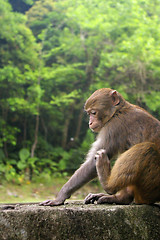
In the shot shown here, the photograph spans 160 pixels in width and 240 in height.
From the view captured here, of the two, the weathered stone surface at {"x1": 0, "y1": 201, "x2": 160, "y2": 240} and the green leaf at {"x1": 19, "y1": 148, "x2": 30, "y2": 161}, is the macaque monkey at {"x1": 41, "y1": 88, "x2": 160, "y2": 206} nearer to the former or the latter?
the weathered stone surface at {"x1": 0, "y1": 201, "x2": 160, "y2": 240}

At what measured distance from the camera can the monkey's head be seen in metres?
2.61

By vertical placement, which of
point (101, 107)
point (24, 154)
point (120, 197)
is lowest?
point (24, 154)

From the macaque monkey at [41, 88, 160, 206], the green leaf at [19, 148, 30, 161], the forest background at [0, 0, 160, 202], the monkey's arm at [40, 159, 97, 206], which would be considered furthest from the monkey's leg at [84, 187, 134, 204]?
the green leaf at [19, 148, 30, 161]

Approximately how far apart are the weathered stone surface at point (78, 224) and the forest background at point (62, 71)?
5730 millimetres

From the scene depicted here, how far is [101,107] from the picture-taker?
261cm

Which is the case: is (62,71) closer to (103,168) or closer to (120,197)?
(103,168)

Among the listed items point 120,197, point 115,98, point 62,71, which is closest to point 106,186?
point 120,197

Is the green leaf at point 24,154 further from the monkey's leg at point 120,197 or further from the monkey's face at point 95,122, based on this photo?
the monkey's leg at point 120,197

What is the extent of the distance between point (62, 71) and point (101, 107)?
7533 mm

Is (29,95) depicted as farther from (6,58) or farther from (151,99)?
(151,99)

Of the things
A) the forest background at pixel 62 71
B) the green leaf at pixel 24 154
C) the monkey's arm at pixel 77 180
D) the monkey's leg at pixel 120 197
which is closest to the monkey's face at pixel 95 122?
the monkey's arm at pixel 77 180

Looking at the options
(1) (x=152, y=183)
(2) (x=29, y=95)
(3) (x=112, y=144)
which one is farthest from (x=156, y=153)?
(2) (x=29, y=95)

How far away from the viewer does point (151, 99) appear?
26.9 ft

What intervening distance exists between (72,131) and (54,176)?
238cm
